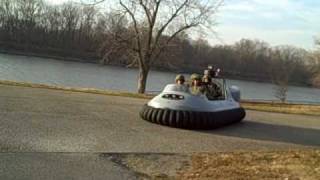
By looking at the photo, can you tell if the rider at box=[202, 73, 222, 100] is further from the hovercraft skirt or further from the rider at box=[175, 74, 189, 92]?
the hovercraft skirt

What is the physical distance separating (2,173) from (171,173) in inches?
97.4

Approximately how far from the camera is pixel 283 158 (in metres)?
9.73

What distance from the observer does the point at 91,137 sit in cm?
1038

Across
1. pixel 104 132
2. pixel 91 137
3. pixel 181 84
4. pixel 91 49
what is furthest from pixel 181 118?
pixel 91 49

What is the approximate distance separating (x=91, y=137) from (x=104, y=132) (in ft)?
2.47

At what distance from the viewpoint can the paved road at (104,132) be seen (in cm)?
960

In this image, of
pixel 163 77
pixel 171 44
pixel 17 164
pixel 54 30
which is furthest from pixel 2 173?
pixel 54 30

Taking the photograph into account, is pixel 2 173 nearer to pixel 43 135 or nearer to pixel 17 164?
pixel 17 164

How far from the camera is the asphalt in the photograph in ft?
26.0

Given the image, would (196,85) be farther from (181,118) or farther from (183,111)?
(181,118)

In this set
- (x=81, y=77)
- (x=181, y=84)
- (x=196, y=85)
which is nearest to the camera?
(x=181, y=84)

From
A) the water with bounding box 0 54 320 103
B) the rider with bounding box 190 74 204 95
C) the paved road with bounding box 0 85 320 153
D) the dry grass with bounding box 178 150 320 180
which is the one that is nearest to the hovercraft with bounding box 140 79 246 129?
the paved road with bounding box 0 85 320 153

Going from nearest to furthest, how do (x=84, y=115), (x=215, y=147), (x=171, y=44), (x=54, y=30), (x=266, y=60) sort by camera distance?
(x=215, y=147), (x=84, y=115), (x=171, y=44), (x=54, y=30), (x=266, y=60)

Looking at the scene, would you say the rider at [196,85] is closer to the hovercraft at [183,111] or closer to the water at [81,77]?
the hovercraft at [183,111]
